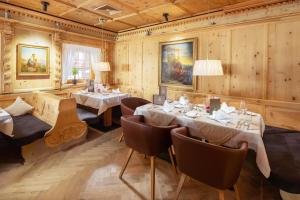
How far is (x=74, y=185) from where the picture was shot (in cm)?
233

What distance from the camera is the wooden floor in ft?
7.09

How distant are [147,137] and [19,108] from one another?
310cm

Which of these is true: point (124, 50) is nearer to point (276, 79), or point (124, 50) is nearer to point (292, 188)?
point (276, 79)

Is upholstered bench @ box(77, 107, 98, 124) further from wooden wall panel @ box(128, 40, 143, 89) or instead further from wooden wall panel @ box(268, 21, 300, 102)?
wooden wall panel @ box(268, 21, 300, 102)

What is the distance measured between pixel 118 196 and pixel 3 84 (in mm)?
3501

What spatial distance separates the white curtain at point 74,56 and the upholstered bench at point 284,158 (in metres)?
4.79

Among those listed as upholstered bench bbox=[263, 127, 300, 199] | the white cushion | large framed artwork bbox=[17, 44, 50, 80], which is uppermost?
large framed artwork bbox=[17, 44, 50, 80]

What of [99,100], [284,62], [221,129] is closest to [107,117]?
[99,100]

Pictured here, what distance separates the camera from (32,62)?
14.1 feet

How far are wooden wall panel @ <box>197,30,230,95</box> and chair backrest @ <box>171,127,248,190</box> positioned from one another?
8.30 ft

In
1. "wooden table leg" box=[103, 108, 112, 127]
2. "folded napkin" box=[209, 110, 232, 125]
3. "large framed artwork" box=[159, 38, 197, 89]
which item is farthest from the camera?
"wooden table leg" box=[103, 108, 112, 127]

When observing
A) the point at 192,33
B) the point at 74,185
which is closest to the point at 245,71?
the point at 192,33

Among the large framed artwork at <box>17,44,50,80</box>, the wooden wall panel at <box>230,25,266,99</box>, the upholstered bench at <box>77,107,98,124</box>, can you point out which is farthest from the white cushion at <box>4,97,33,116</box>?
the wooden wall panel at <box>230,25,266,99</box>

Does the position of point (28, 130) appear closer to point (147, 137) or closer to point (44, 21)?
point (147, 137)
